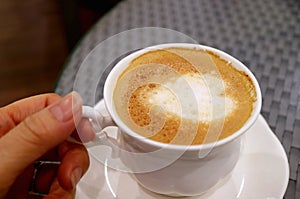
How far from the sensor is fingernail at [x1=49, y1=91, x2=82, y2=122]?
0.53 meters

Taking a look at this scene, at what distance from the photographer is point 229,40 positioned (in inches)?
34.5

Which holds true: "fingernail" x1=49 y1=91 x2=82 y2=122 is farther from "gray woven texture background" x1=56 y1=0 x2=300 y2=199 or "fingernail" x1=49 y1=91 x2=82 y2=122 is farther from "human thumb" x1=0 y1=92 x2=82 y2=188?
"gray woven texture background" x1=56 y1=0 x2=300 y2=199

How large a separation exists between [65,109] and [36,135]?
5 cm

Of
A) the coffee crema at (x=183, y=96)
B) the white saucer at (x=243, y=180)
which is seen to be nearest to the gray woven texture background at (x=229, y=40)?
the white saucer at (x=243, y=180)

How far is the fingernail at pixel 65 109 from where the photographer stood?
534 mm

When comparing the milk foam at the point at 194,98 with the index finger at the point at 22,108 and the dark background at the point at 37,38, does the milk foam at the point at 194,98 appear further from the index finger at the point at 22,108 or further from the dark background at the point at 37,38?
the dark background at the point at 37,38

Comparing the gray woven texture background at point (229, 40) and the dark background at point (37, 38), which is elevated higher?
the gray woven texture background at point (229, 40)

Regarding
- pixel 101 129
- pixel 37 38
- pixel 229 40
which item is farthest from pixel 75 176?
pixel 37 38

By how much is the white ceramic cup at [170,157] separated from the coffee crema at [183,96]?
0.6 inches

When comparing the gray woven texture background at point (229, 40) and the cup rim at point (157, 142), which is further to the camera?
the gray woven texture background at point (229, 40)

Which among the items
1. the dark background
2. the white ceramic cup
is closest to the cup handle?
the white ceramic cup

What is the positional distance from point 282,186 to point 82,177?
0.94 ft

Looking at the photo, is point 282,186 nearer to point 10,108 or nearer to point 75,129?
point 75,129

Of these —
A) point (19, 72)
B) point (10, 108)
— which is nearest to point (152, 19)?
point (10, 108)
